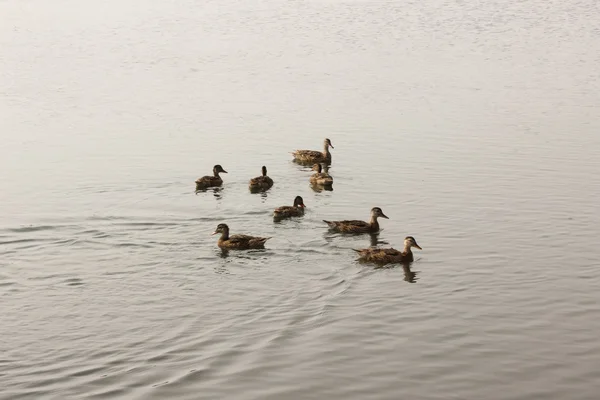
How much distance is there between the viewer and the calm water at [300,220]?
12672mm

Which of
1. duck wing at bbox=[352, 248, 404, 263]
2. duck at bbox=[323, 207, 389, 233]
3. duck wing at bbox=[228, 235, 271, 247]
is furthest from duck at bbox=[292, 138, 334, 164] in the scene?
duck wing at bbox=[352, 248, 404, 263]

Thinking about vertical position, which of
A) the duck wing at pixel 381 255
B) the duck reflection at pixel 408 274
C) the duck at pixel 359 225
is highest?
the duck at pixel 359 225

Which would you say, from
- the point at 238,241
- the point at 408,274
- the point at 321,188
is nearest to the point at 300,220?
the point at 238,241

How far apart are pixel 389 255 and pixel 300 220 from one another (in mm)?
3071

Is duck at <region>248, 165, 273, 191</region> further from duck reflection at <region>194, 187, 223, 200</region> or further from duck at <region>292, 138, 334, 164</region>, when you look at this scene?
duck at <region>292, 138, 334, 164</region>

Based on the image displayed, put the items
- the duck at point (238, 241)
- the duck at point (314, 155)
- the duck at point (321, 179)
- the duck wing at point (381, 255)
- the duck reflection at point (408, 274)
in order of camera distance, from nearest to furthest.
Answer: the duck reflection at point (408, 274), the duck wing at point (381, 255), the duck at point (238, 241), the duck at point (321, 179), the duck at point (314, 155)

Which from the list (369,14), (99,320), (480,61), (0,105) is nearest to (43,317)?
(99,320)

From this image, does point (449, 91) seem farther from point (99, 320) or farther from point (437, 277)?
point (99, 320)

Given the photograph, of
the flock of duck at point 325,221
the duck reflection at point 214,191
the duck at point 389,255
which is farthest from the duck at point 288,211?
the duck at point 389,255

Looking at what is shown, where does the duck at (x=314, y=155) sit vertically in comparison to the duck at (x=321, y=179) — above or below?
above

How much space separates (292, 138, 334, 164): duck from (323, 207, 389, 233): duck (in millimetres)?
4995

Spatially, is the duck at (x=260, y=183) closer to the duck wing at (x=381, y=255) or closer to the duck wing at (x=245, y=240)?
the duck wing at (x=245, y=240)

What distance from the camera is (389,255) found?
55.1 ft

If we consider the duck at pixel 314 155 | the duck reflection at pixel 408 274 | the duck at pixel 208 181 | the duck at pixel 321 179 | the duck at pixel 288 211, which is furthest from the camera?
the duck at pixel 314 155
